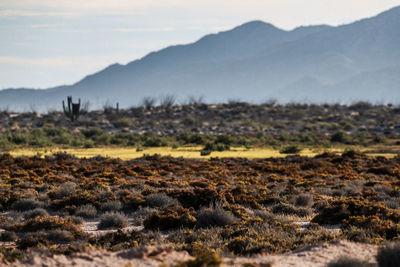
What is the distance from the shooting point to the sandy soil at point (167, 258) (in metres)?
6.70

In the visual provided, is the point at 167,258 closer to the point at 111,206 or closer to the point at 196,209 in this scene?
the point at 196,209

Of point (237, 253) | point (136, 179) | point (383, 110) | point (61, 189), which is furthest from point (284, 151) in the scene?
point (383, 110)

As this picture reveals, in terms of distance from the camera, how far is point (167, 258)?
6.99m

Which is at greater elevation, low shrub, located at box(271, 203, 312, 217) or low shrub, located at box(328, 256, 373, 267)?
low shrub, located at box(328, 256, 373, 267)

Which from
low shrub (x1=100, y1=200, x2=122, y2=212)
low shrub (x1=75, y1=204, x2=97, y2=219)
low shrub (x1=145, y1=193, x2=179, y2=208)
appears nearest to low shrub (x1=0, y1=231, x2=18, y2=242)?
low shrub (x1=75, y1=204, x2=97, y2=219)

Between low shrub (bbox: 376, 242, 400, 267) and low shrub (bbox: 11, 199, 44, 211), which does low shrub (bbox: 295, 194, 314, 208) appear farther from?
low shrub (bbox: 11, 199, 44, 211)

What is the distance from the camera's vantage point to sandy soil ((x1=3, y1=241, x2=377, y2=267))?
6.70 metres

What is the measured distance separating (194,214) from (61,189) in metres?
5.16

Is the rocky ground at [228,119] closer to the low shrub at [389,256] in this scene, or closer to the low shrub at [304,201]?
the low shrub at [304,201]

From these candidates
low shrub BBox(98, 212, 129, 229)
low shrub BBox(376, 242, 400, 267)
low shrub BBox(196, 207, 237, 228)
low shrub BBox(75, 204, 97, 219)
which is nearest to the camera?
low shrub BBox(376, 242, 400, 267)

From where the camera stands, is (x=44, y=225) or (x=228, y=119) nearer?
(x=44, y=225)

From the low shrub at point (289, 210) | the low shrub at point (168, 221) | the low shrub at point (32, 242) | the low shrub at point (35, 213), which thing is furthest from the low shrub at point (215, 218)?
the low shrub at point (35, 213)

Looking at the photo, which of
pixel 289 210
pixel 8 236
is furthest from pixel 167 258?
pixel 289 210

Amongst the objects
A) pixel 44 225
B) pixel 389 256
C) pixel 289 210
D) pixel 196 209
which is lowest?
pixel 289 210
